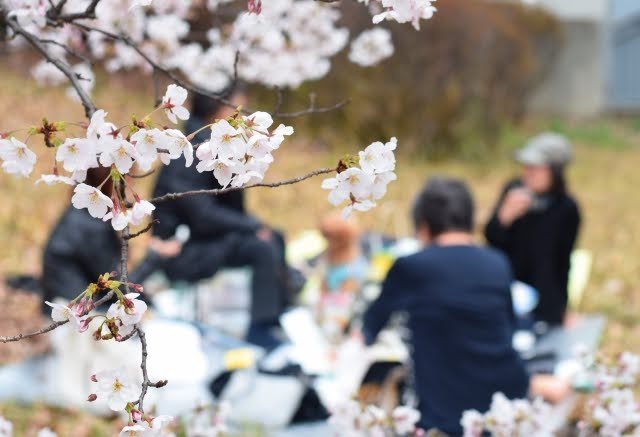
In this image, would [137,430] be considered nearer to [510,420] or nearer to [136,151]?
[136,151]

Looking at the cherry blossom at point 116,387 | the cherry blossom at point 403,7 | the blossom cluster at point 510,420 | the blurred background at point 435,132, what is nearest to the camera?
the cherry blossom at point 116,387

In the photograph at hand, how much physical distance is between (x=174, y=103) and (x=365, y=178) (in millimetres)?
313

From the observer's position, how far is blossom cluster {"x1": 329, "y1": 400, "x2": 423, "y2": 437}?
2.35 metres

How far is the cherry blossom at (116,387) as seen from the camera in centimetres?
139

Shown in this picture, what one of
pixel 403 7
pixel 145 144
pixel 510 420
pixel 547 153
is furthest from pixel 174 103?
pixel 547 153

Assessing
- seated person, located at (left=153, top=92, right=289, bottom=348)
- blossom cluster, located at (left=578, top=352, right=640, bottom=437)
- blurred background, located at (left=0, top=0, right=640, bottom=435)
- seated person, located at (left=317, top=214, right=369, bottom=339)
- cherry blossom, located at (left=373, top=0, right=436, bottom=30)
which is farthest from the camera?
blurred background, located at (left=0, top=0, right=640, bottom=435)

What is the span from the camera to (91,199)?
1317mm

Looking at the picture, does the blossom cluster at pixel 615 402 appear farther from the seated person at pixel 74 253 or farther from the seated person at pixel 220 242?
the seated person at pixel 220 242

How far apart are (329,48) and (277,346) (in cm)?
147

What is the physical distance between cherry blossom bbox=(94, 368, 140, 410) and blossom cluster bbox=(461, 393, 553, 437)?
1297mm

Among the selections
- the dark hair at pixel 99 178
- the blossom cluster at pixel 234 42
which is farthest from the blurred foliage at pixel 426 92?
the dark hair at pixel 99 178

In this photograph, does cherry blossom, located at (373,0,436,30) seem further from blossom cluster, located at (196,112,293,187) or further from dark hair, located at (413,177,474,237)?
dark hair, located at (413,177,474,237)

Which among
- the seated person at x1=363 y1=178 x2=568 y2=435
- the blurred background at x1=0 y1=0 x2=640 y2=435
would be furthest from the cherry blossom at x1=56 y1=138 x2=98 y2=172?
the blurred background at x1=0 y1=0 x2=640 y2=435

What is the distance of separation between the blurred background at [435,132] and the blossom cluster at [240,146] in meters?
3.41
